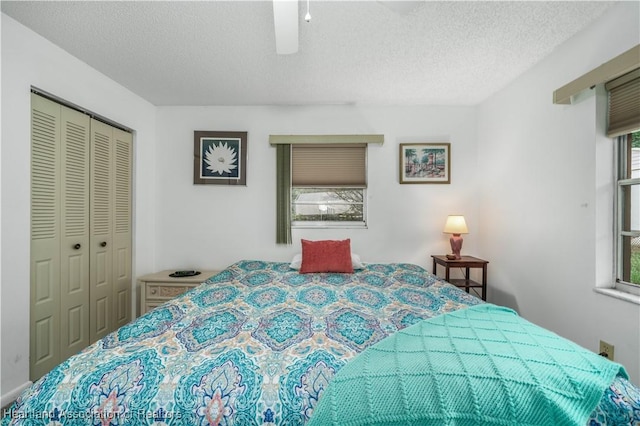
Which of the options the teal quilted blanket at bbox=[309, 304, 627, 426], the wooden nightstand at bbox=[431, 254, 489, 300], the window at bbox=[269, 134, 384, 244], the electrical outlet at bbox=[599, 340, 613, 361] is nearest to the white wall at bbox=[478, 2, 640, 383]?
the electrical outlet at bbox=[599, 340, 613, 361]

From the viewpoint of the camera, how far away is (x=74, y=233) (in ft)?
7.35

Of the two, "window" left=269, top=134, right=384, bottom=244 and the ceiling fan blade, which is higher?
the ceiling fan blade

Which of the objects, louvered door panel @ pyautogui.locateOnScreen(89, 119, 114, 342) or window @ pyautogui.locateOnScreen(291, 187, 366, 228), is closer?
louvered door panel @ pyautogui.locateOnScreen(89, 119, 114, 342)

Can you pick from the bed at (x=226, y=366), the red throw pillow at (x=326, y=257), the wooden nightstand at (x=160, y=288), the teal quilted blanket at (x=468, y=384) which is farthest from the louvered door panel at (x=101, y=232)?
the teal quilted blanket at (x=468, y=384)

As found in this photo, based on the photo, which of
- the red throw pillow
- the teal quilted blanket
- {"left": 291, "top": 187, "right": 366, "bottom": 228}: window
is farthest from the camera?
{"left": 291, "top": 187, "right": 366, "bottom": 228}: window

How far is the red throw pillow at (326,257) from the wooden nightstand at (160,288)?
1.10 m

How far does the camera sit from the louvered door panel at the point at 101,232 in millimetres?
2434

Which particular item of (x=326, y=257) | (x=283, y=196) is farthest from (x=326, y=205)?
(x=326, y=257)

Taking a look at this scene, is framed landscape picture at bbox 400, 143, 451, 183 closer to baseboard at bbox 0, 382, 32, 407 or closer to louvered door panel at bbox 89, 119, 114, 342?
louvered door panel at bbox 89, 119, 114, 342

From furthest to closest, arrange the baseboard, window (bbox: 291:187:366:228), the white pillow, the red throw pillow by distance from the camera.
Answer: window (bbox: 291:187:366:228) → the white pillow → the red throw pillow → the baseboard

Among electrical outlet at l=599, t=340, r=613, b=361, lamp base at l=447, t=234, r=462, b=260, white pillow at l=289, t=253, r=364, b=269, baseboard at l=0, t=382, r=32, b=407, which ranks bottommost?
baseboard at l=0, t=382, r=32, b=407

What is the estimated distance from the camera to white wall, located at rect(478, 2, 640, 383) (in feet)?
5.74

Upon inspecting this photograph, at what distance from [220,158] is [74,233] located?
1.53 meters

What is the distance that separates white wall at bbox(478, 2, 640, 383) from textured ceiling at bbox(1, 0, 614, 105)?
0.66ft
